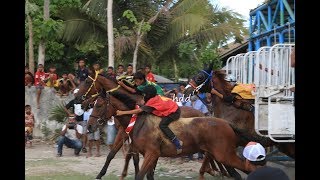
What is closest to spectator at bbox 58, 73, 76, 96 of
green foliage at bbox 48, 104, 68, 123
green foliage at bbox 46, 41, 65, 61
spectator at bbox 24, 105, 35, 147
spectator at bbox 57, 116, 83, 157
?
green foliage at bbox 48, 104, 68, 123

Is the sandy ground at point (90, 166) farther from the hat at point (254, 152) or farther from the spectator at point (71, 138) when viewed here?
the hat at point (254, 152)

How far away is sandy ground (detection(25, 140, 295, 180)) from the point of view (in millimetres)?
10195

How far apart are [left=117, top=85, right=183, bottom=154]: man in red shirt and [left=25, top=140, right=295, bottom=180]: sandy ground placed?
2241mm

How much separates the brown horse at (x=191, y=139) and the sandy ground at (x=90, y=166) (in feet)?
6.44

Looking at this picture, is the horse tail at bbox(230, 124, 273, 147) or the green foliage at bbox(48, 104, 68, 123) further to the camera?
the green foliage at bbox(48, 104, 68, 123)

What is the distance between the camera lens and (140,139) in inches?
310

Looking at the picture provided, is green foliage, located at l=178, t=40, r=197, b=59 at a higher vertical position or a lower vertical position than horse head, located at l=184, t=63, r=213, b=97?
higher

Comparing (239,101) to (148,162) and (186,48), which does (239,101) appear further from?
(186,48)

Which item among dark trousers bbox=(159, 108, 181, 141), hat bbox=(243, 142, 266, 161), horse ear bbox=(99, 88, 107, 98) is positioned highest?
horse ear bbox=(99, 88, 107, 98)

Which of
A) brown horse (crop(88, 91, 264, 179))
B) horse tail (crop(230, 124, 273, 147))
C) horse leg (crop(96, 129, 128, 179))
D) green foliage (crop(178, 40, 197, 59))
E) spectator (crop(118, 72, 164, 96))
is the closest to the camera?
brown horse (crop(88, 91, 264, 179))

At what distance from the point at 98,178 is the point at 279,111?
4.03 metres

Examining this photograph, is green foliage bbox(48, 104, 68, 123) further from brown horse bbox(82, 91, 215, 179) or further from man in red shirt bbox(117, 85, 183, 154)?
man in red shirt bbox(117, 85, 183, 154)

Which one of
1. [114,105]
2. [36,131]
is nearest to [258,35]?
[114,105]

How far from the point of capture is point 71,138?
12.9 meters
